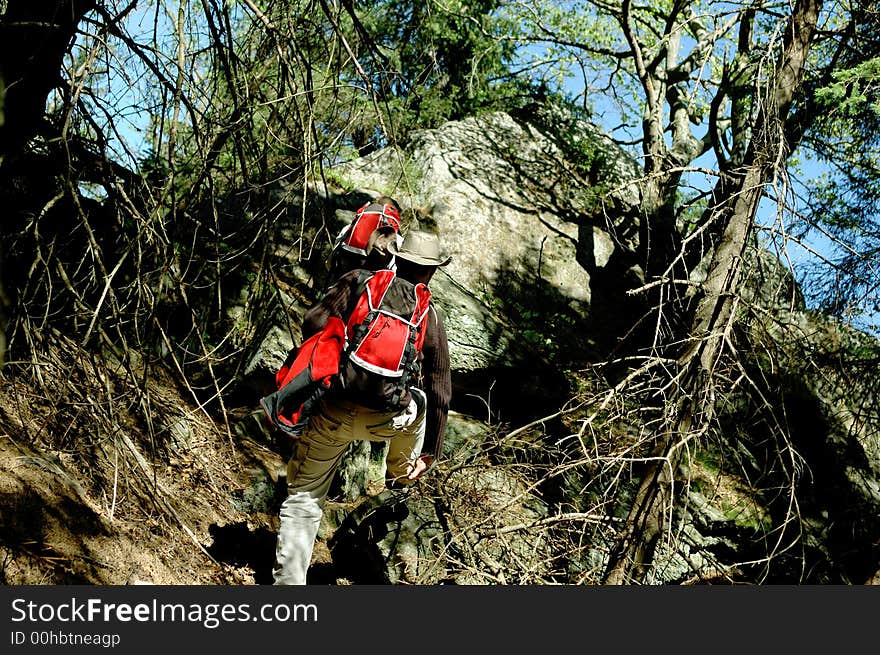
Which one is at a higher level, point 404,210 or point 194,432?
point 404,210

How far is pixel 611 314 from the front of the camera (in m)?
9.73

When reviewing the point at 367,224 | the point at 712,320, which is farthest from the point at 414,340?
the point at 712,320

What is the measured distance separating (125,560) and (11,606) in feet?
3.01

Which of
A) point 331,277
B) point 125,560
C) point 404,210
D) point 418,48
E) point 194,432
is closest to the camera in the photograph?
point 125,560

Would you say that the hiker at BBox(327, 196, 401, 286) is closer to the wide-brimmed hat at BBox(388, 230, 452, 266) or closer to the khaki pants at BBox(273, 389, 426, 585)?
the wide-brimmed hat at BBox(388, 230, 452, 266)

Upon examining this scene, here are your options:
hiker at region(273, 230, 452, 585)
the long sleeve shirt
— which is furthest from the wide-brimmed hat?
the long sleeve shirt

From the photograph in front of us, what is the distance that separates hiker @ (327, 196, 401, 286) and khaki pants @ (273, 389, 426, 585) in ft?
2.67

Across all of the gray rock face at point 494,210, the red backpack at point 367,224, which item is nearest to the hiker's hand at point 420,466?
the red backpack at point 367,224

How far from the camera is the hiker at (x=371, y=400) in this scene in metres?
3.88

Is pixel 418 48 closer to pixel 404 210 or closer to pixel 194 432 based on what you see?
pixel 404 210

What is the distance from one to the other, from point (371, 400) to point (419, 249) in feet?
2.94

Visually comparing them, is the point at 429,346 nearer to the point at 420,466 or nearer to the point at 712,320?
the point at 420,466

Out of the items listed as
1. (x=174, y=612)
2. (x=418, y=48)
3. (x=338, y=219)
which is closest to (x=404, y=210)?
(x=338, y=219)

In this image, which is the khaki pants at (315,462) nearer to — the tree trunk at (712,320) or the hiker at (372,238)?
the hiker at (372,238)
